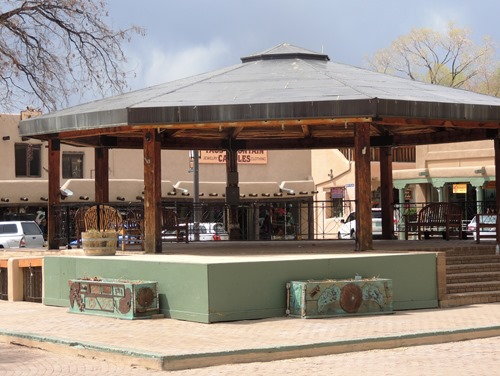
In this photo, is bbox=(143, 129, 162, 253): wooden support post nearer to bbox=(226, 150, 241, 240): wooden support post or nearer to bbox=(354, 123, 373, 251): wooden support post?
bbox=(354, 123, 373, 251): wooden support post

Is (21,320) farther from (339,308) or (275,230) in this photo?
(275,230)

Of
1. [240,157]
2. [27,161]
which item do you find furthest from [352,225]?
A: [27,161]

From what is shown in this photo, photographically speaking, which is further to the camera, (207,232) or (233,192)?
(207,232)

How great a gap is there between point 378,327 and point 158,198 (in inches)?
233

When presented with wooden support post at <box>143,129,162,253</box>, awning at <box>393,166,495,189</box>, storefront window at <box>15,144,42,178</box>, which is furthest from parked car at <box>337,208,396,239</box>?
wooden support post at <box>143,129,162,253</box>

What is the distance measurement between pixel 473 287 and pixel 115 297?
662cm

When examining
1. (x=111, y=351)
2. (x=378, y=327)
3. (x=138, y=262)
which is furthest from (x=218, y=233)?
(x=111, y=351)

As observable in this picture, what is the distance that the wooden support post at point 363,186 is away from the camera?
58.0 feet

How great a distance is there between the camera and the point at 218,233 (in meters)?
26.7

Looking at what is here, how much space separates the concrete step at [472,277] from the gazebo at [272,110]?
162cm

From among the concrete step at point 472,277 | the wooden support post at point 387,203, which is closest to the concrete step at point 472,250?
the concrete step at point 472,277

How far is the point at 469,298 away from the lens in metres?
17.0

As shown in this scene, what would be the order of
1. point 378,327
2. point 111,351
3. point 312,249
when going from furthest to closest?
1. point 312,249
2. point 378,327
3. point 111,351

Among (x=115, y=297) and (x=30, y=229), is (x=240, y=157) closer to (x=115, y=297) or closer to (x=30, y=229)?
(x=30, y=229)
